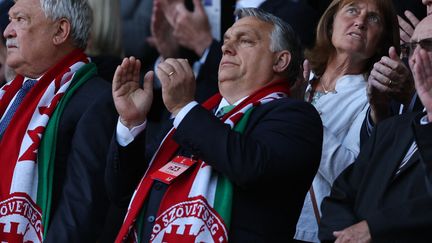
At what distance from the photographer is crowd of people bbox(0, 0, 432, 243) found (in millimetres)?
4223

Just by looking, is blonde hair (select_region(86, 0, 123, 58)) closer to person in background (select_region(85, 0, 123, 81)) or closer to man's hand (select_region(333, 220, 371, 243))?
person in background (select_region(85, 0, 123, 81))

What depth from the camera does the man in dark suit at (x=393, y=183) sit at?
398cm

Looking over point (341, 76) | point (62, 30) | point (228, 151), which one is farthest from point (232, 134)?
point (62, 30)

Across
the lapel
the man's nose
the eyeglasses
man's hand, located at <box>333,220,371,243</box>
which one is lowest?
man's hand, located at <box>333,220,371,243</box>

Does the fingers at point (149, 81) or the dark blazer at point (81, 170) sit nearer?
the fingers at point (149, 81)

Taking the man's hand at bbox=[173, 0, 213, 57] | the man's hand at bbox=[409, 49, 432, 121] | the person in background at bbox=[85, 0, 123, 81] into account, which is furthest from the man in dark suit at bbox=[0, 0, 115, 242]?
the man's hand at bbox=[409, 49, 432, 121]

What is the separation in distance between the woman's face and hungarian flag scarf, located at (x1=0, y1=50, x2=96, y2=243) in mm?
1285

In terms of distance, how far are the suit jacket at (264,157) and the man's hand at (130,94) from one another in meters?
0.12

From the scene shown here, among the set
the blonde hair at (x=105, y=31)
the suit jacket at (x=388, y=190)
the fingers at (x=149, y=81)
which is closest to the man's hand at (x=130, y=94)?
the fingers at (x=149, y=81)

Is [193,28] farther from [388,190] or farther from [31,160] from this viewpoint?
[388,190]

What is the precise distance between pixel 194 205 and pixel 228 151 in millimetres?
273

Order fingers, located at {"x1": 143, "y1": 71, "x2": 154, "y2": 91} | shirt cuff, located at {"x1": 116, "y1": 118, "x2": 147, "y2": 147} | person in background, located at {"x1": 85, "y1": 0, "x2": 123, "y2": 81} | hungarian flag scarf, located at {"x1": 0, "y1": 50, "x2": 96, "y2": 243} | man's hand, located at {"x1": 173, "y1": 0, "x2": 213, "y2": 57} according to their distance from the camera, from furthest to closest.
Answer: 1. person in background, located at {"x1": 85, "y1": 0, "x2": 123, "y2": 81}
2. man's hand, located at {"x1": 173, "y1": 0, "x2": 213, "y2": 57}
3. hungarian flag scarf, located at {"x1": 0, "y1": 50, "x2": 96, "y2": 243}
4. fingers, located at {"x1": 143, "y1": 71, "x2": 154, "y2": 91}
5. shirt cuff, located at {"x1": 116, "y1": 118, "x2": 147, "y2": 147}

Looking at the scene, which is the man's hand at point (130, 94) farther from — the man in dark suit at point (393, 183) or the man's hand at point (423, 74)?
the man's hand at point (423, 74)

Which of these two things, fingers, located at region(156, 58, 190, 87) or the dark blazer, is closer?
fingers, located at region(156, 58, 190, 87)
